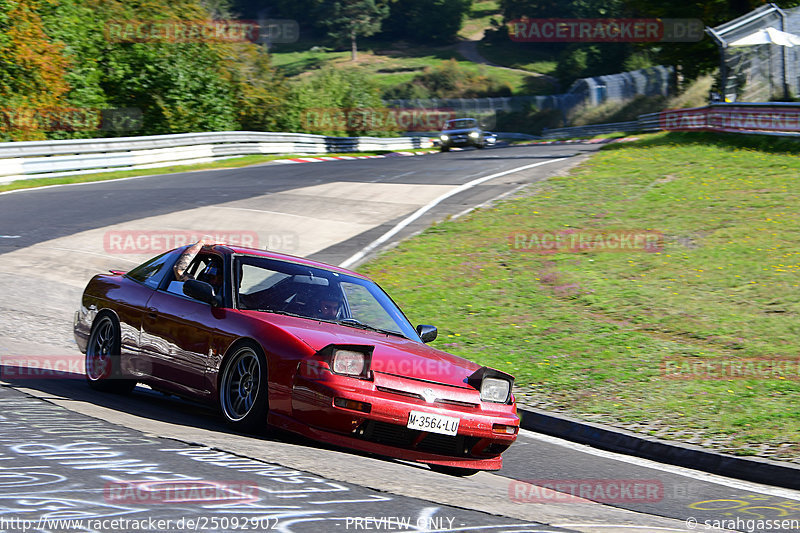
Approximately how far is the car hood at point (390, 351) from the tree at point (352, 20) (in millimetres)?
112119

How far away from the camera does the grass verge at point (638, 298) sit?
851cm

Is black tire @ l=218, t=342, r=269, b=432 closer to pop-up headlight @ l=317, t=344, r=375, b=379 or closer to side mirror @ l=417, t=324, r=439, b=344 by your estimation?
pop-up headlight @ l=317, t=344, r=375, b=379

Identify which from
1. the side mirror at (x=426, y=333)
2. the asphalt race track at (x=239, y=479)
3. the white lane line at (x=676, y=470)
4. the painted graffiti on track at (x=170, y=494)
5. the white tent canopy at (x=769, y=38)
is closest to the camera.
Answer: the painted graffiti on track at (x=170, y=494)

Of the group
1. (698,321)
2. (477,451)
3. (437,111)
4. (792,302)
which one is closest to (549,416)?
(477,451)

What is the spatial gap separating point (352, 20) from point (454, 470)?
115 meters

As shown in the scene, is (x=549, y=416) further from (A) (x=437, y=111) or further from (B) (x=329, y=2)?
(B) (x=329, y=2)

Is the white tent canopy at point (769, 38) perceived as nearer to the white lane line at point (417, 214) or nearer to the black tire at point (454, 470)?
the white lane line at point (417, 214)

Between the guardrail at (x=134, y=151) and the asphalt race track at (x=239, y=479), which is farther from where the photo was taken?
the guardrail at (x=134, y=151)

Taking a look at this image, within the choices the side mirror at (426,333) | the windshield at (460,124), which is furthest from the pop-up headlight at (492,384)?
the windshield at (460,124)

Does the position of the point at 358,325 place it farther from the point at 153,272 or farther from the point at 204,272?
the point at 153,272

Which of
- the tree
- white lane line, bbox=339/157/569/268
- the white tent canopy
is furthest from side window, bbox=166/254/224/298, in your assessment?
the tree

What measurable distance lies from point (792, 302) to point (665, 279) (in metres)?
1.91

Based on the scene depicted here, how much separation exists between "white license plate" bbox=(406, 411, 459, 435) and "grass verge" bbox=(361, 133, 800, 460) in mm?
2476

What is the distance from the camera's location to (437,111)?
8112 cm
